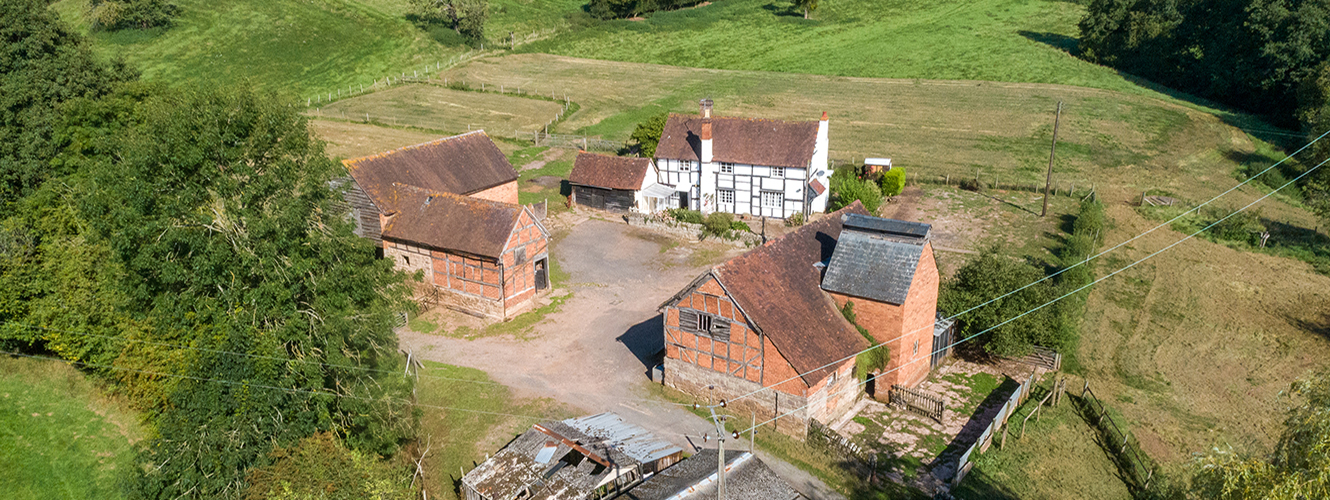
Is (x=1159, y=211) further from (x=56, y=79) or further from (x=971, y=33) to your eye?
(x=56, y=79)

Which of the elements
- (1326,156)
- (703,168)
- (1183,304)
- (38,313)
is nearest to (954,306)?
(1183,304)

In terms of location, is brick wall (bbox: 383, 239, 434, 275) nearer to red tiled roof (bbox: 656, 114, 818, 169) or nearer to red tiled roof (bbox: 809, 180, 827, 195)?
red tiled roof (bbox: 656, 114, 818, 169)

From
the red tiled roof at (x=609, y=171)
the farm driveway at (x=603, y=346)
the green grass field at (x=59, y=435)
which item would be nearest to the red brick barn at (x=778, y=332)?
the farm driveway at (x=603, y=346)

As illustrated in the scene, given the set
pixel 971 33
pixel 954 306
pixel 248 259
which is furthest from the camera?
pixel 971 33

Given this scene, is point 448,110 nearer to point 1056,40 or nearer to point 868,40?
point 868,40

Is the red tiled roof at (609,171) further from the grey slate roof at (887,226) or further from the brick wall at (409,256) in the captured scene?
the grey slate roof at (887,226)

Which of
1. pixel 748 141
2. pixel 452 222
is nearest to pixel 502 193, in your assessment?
pixel 452 222

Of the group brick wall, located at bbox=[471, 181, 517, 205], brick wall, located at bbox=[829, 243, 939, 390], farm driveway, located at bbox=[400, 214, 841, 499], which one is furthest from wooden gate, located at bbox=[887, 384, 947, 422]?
brick wall, located at bbox=[471, 181, 517, 205]
